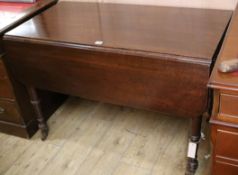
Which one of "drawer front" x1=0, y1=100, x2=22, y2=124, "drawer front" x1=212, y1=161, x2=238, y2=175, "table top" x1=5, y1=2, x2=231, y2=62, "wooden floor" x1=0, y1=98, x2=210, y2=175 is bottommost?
"wooden floor" x1=0, y1=98, x2=210, y2=175

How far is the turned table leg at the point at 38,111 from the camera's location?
1711 millimetres

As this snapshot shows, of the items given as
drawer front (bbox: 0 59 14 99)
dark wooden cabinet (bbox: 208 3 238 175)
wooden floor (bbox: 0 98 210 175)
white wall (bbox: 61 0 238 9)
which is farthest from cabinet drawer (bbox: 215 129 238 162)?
drawer front (bbox: 0 59 14 99)

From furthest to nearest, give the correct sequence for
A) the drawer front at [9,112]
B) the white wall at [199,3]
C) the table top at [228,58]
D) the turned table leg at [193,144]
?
the drawer front at [9,112] → the white wall at [199,3] → the turned table leg at [193,144] → the table top at [228,58]

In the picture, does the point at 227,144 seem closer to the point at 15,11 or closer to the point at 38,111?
the point at 38,111

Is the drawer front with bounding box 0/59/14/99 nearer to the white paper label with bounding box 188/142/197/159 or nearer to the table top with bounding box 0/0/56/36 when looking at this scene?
the table top with bounding box 0/0/56/36

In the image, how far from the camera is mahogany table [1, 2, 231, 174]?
3.92ft

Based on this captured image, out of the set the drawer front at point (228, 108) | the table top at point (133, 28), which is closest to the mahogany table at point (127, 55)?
the table top at point (133, 28)

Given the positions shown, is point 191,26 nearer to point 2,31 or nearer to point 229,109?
point 229,109

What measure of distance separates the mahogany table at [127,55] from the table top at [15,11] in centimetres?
5

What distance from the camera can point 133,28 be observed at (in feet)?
4.69

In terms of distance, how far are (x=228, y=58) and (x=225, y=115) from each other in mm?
190

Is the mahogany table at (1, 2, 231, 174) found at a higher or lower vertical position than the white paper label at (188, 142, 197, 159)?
higher

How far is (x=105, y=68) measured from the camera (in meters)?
1.33

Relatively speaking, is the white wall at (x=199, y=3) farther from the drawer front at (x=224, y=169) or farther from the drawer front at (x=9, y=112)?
the drawer front at (x=9, y=112)
